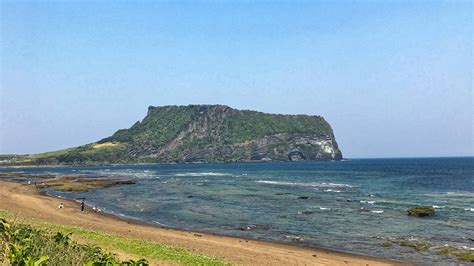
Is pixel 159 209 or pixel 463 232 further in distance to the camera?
pixel 159 209

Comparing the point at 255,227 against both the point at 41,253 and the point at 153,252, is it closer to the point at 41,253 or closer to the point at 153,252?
the point at 153,252

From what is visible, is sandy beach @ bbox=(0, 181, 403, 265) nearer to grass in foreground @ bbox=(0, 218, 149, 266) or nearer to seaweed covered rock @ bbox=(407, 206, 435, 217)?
grass in foreground @ bbox=(0, 218, 149, 266)

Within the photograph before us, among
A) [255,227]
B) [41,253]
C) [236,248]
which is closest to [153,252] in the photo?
[236,248]

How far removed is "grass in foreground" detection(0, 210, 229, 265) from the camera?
27.6ft

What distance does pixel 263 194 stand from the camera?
233ft

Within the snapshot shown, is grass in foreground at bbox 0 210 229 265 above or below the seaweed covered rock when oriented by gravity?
above

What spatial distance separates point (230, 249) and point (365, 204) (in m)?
33.1

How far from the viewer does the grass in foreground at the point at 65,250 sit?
8.40 m

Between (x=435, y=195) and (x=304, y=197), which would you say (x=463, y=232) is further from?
(x=435, y=195)

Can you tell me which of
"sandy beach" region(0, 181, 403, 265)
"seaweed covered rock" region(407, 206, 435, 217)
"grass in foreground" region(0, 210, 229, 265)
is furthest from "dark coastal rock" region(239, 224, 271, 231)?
"seaweed covered rock" region(407, 206, 435, 217)

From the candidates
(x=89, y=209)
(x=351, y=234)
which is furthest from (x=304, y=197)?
(x=89, y=209)

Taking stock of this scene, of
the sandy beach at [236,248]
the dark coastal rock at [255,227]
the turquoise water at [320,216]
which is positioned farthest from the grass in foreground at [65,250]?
the dark coastal rock at [255,227]

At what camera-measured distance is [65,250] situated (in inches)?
400

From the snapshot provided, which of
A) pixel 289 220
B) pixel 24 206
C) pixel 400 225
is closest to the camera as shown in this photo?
pixel 400 225
